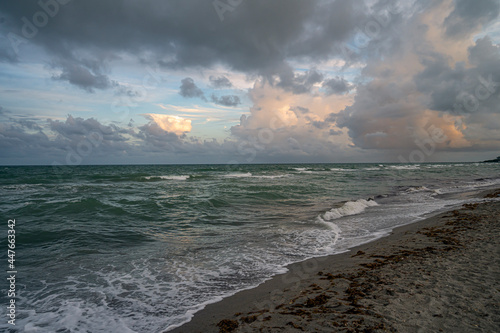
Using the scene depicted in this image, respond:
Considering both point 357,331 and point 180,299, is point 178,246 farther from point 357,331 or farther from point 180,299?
point 357,331

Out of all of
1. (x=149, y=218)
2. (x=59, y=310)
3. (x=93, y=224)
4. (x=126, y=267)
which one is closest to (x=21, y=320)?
(x=59, y=310)

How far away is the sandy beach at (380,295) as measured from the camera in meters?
3.49

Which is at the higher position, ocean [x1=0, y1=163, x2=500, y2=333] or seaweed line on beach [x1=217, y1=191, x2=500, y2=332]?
seaweed line on beach [x1=217, y1=191, x2=500, y2=332]

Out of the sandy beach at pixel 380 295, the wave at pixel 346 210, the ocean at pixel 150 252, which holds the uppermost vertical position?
the sandy beach at pixel 380 295

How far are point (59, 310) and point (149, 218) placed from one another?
811 centimetres

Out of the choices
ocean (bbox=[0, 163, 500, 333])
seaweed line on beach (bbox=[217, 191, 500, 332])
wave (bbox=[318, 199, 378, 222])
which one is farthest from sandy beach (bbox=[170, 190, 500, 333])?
wave (bbox=[318, 199, 378, 222])

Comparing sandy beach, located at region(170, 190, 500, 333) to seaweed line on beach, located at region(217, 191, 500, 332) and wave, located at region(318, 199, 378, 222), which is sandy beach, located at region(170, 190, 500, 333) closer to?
seaweed line on beach, located at region(217, 191, 500, 332)

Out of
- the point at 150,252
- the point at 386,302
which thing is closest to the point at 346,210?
the point at 150,252

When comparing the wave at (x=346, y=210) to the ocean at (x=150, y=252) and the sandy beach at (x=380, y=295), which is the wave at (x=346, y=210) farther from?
the sandy beach at (x=380, y=295)

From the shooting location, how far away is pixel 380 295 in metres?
4.26

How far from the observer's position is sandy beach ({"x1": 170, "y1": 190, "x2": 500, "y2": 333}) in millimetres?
3486

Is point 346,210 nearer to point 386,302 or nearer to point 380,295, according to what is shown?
point 380,295

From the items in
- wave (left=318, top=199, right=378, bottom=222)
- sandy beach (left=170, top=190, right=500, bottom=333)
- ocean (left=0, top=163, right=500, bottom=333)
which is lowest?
ocean (left=0, top=163, right=500, bottom=333)

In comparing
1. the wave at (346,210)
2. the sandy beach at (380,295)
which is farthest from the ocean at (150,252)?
the sandy beach at (380,295)
